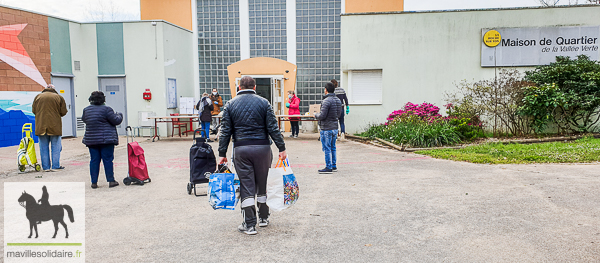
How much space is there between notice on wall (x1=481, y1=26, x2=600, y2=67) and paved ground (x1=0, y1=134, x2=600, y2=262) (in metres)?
7.19

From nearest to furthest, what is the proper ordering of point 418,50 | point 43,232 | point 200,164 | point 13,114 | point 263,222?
point 43,232 < point 263,222 < point 200,164 < point 13,114 < point 418,50

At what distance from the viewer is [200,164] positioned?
23.0ft

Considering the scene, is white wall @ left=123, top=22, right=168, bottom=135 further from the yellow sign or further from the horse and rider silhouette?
the horse and rider silhouette

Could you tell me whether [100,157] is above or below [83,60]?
below

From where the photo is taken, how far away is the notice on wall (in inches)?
587

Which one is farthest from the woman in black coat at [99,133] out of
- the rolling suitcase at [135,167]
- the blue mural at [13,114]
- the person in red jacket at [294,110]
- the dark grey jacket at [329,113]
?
the person in red jacket at [294,110]

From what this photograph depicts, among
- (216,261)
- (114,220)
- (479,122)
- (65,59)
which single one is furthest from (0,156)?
(479,122)

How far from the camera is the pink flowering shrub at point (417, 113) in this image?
14.3 meters

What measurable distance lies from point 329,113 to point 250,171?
4074 millimetres

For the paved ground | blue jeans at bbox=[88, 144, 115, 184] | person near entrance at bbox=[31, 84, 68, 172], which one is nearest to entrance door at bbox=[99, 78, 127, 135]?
person near entrance at bbox=[31, 84, 68, 172]

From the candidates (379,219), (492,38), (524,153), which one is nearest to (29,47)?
(379,219)

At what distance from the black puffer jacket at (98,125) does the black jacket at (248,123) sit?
351 centimetres

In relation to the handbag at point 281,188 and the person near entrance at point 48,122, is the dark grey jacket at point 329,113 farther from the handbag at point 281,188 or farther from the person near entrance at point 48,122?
the person near entrance at point 48,122

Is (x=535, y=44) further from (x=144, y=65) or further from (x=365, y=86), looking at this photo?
(x=144, y=65)
